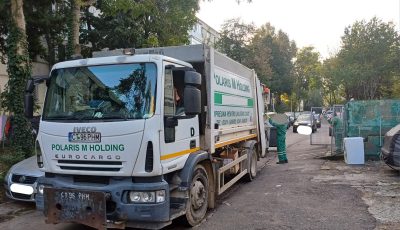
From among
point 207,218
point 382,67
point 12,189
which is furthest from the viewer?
point 382,67

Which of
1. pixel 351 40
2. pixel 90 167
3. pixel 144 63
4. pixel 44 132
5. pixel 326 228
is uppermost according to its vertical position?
pixel 351 40

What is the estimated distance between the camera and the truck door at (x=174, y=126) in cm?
563

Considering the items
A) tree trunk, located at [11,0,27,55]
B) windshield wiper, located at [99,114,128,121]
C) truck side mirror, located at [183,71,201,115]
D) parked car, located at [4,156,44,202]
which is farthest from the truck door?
tree trunk, located at [11,0,27,55]

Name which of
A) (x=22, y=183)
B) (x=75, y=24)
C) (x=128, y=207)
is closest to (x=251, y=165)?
(x=22, y=183)

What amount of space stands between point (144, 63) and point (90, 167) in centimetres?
159

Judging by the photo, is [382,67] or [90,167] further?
[382,67]

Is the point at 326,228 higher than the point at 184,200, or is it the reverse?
the point at 184,200

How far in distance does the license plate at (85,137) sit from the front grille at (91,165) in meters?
0.29

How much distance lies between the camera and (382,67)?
3697cm

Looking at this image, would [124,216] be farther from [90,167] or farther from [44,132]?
[44,132]

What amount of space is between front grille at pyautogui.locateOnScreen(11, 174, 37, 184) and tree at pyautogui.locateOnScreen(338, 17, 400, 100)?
1367 inches

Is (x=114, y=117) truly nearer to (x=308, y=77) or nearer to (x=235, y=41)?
(x=235, y=41)

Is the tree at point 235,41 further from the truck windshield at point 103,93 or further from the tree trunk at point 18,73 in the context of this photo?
the truck windshield at point 103,93

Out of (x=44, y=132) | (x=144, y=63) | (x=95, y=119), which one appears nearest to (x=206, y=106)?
(x=144, y=63)
